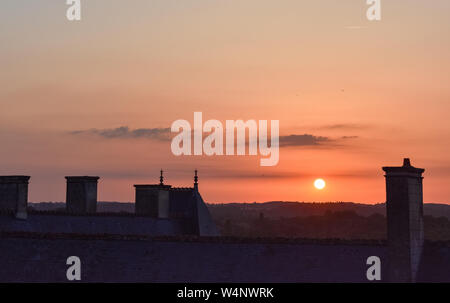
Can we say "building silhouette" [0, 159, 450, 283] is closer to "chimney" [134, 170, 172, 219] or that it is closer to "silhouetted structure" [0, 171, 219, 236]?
"silhouetted structure" [0, 171, 219, 236]

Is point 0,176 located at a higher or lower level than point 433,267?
higher

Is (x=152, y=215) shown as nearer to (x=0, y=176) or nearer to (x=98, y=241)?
(x=0, y=176)

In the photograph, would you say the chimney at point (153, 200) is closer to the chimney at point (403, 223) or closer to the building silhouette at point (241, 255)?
the building silhouette at point (241, 255)

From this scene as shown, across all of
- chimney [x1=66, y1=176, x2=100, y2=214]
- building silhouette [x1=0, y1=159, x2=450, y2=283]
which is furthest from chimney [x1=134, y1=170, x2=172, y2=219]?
building silhouette [x1=0, y1=159, x2=450, y2=283]

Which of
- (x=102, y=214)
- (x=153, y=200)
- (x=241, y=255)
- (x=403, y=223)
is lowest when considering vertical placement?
(x=241, y=255)

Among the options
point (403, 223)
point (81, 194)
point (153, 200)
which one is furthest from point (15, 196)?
point (403, 223)

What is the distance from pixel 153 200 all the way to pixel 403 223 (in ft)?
74.9

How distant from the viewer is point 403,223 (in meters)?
35.4

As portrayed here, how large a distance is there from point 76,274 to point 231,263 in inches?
267

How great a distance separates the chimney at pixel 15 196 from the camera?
41.6 meters

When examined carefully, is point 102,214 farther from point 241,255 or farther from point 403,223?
point 403,223

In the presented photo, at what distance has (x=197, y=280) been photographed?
3494 centimetres

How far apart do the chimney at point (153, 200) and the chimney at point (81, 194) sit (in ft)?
13.4

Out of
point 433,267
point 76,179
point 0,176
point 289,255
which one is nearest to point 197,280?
point 289,255
